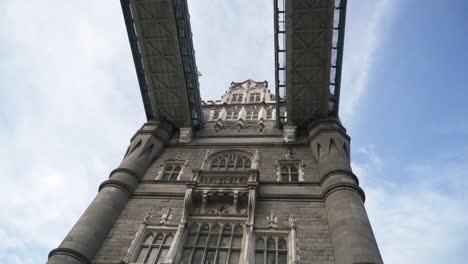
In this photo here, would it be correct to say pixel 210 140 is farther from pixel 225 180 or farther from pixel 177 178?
pixel 225 180

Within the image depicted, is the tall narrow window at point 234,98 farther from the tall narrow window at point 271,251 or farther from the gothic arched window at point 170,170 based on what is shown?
the tall narrow window at point 271,251

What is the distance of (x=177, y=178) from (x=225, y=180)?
314 centimetres

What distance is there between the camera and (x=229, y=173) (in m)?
16.2

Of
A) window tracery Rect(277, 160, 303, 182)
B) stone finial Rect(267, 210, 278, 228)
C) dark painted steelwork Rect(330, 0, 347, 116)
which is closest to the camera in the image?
stone finial Rect(267, 210, 278, 228)

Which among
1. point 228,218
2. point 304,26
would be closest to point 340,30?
point 304,26

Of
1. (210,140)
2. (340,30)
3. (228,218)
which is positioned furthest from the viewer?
(210,140)

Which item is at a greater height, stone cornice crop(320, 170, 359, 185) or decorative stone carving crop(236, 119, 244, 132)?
decorative stone carving crop(236, 119, 244, 132)

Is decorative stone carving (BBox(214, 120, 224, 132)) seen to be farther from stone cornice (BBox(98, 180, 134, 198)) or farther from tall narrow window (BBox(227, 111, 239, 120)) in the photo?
stone cornice (BBox(98, 180, 134, 198))

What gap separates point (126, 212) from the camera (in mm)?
15258

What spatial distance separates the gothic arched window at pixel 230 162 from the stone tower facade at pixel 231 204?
6 centimetres

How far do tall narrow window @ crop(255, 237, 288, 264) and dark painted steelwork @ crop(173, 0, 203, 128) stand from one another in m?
10.9

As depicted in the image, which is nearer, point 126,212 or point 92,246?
point 92,246

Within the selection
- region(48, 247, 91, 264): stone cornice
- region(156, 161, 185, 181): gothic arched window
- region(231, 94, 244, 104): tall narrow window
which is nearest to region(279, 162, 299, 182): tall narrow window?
region(156, 161, 185, 181): gothic arched window

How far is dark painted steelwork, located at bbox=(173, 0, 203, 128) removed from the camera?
18531mm
